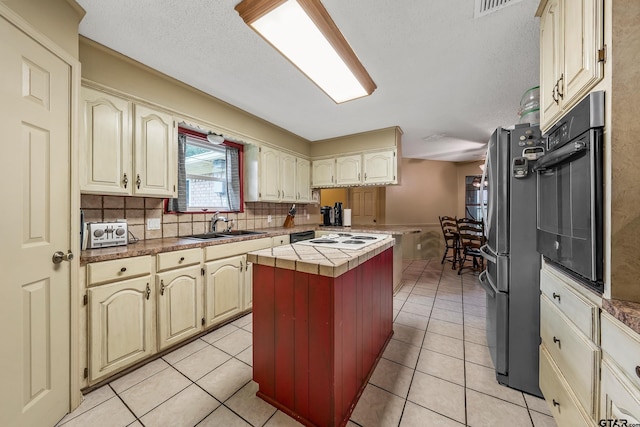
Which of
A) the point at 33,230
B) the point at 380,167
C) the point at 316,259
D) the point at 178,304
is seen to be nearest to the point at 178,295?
the point at 178,304

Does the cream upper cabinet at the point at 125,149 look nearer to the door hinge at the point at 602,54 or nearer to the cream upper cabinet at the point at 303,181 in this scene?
the cream upper cabinet at the point at 303,181

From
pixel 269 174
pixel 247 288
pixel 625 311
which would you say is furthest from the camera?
pixel 269 174

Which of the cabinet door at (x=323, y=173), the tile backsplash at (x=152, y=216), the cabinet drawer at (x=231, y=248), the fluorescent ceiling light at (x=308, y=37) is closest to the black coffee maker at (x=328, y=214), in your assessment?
the cabinet door at (x=323, y=173)

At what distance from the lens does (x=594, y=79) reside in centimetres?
86

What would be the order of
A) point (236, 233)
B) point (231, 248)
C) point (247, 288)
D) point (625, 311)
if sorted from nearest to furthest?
point (625, 311) < point (231, 248) < point (247, 288) < point (236, 233)

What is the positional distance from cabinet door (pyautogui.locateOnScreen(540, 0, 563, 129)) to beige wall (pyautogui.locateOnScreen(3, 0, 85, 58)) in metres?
2.59

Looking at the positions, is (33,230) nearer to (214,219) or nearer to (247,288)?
(214,219)

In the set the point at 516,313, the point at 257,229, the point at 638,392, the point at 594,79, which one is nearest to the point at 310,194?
the point at 257,229

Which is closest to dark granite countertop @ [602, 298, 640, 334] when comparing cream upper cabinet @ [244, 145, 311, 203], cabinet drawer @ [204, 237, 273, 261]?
cabinet drawer @ [204, 237, 273, 261]

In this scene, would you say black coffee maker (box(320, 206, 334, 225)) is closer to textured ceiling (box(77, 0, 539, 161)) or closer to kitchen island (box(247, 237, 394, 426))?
textured ceiling (box(77, 0, 539, 161))

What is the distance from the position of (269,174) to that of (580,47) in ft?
9.66

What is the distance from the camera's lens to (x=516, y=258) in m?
1.48

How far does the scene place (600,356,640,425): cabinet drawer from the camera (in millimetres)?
657

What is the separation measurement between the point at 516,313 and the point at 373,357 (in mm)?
990
